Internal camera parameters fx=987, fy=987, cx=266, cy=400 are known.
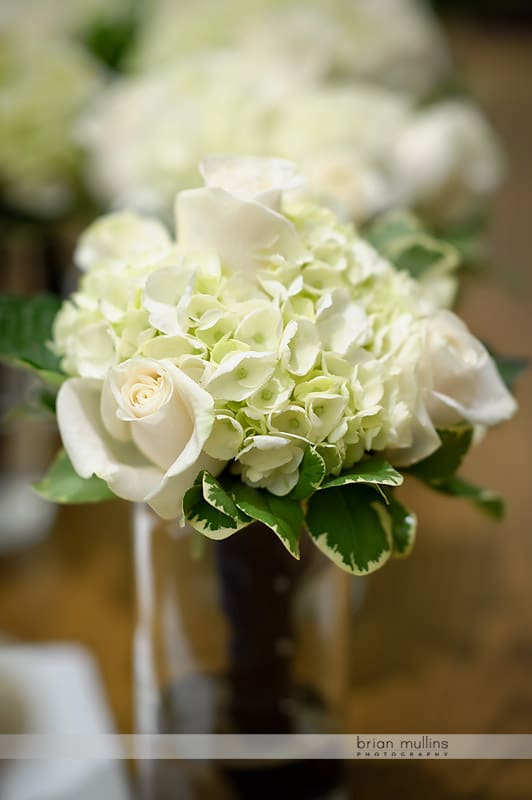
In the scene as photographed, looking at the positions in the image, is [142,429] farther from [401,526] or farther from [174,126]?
[174,126]

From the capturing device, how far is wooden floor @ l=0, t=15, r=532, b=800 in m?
0.68

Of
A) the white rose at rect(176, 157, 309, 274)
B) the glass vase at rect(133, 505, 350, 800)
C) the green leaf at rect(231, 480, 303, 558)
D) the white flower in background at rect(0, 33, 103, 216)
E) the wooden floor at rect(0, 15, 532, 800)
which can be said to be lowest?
the wooden floor at rect(0, 15, 532, 800)

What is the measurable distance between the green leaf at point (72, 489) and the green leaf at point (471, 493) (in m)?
0.18

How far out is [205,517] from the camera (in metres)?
0.44

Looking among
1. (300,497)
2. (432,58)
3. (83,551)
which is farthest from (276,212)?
(432,58)

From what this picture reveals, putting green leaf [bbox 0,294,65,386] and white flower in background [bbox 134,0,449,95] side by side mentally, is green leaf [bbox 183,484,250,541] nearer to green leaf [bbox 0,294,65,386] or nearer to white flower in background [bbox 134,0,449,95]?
green leaf [bbox 0,294,65,386]

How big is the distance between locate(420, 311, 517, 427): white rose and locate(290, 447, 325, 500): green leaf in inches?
3.1

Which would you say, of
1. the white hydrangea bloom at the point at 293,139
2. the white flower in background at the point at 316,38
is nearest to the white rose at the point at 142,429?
the white hydrangea bloom at the point at 293,139

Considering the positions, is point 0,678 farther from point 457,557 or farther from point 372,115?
point 372,115

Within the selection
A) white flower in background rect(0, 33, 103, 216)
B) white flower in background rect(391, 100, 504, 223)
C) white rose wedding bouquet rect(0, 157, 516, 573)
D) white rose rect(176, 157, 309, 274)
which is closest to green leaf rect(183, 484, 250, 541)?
white rose wedding bouquet rect(0, 157, 516, 573)

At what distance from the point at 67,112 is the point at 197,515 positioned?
28.0 inches

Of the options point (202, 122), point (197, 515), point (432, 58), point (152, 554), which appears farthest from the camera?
point (432, 58)

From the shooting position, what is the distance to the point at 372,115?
922 millimetres

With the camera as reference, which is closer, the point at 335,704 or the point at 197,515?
the point at 197,515
